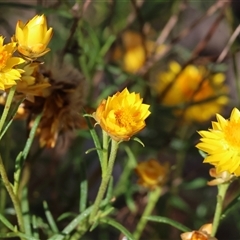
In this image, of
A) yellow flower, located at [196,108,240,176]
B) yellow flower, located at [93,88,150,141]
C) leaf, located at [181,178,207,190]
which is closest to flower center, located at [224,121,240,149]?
yellow flower, located at [196,108,240,176]

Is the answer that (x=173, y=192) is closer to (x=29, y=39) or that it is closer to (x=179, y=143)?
(x=179, y=143)

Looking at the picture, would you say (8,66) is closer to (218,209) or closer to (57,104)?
(57,104)

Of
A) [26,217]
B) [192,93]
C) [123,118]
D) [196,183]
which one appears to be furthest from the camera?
[192,93]

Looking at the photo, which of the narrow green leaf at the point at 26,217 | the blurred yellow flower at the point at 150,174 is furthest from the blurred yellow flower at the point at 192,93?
the narrow green leaf at the point at 26,217

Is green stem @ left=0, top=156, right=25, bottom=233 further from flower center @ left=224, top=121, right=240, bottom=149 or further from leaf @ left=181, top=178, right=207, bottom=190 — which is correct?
leaf @ left=181, top=178, right=207, bottom=190

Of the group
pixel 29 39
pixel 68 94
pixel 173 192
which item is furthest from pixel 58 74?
pixel 173 192

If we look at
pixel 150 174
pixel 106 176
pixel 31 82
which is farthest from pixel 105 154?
pixel 150 174

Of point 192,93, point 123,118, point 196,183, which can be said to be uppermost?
point 123,118
